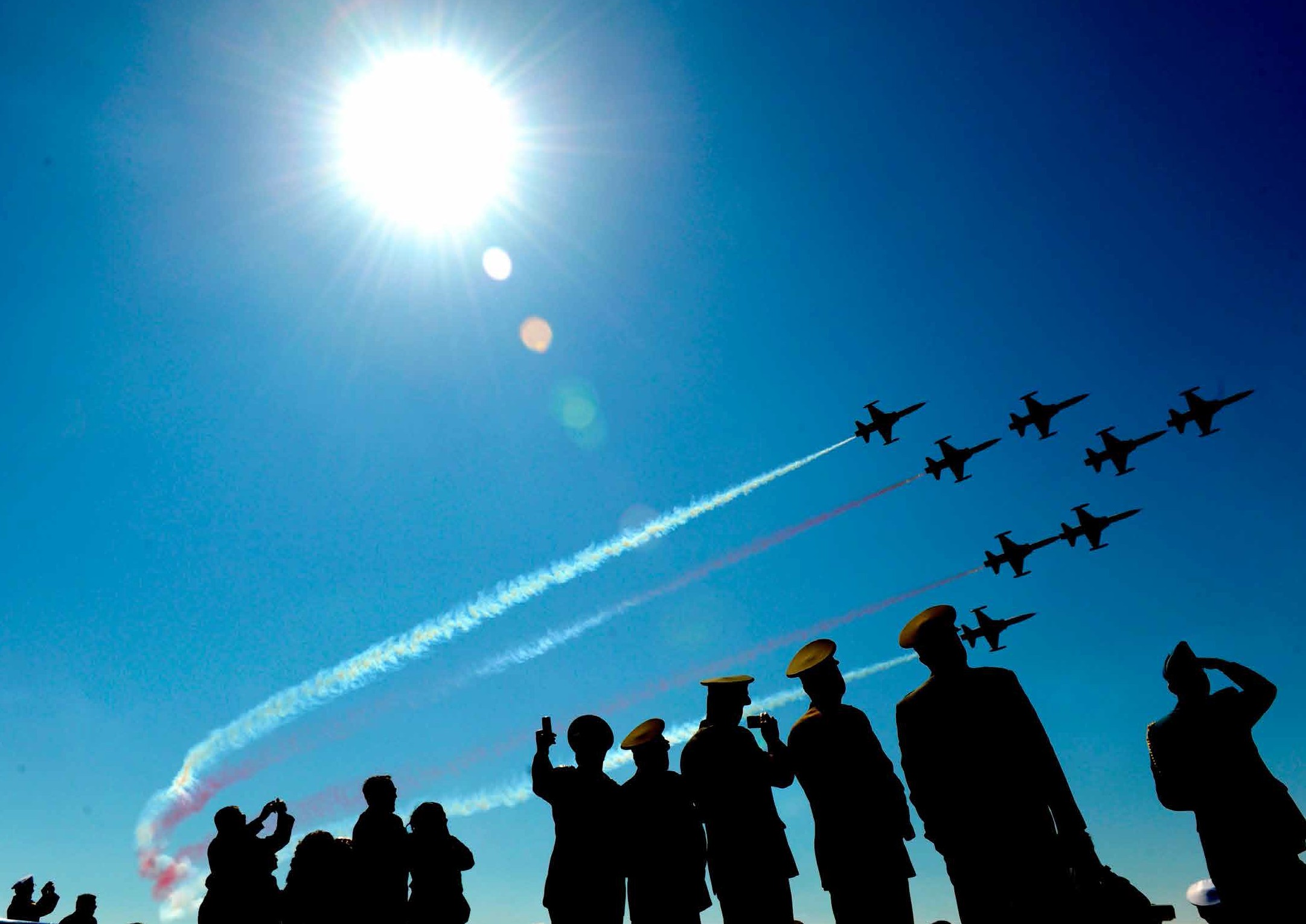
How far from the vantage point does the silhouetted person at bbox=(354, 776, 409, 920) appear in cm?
758

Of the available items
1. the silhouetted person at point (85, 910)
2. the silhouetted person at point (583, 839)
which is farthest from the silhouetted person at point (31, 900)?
the silhouetted person at point (583, 839)

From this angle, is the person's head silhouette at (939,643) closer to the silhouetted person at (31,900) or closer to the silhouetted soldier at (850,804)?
the silhouetted soldier at (850,804)

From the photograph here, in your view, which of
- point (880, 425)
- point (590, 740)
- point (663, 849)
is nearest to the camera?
point (663, 849)

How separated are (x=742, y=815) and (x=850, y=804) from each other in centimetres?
108

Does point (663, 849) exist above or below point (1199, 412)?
below

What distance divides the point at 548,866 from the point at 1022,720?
4.82 m

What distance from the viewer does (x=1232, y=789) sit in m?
5.95

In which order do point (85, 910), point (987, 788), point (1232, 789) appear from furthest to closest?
1. point (85, 910)
2. point (1232, 789)
3. point (987, 788)

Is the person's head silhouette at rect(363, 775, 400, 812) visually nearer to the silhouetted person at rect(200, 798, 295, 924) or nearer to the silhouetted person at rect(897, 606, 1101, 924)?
the silhouetted person at rect(200, 798, 295, 924)

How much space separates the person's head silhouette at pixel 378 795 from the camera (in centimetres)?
785

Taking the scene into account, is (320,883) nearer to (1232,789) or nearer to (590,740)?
(590,740)

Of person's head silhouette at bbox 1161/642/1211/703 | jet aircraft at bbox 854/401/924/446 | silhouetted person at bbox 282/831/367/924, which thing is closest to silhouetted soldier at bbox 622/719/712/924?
silhouetted person at bbox 282/831/367/924

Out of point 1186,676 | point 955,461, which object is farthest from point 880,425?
point 1186,676

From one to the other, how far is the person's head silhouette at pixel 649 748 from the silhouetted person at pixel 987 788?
262 cm
